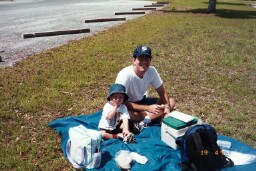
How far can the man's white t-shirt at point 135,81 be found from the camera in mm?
5859

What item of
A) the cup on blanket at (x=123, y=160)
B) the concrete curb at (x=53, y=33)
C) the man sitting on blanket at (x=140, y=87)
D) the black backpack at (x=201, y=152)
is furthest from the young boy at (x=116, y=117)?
the concrete curb at (x=53, y=33)

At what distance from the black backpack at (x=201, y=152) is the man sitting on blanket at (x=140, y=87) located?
1.51m

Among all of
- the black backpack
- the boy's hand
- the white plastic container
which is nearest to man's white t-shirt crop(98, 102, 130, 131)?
the boy's hand

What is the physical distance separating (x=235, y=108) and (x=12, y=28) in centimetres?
1364

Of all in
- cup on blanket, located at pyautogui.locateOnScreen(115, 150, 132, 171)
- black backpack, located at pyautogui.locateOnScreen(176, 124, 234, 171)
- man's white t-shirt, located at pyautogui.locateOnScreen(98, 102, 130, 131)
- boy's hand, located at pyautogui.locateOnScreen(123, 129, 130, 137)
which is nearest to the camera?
black backpack, located at pyautogui.locateOnScreen(176, 124, 234, 171)

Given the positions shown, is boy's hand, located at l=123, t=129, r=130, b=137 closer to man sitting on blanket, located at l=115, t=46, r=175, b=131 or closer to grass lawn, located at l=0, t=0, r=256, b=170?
man sitting on blanket, located at l=115, t=46, r=175, b=131

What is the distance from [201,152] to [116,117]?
6.00 feet

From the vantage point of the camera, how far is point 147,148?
5.29 meters

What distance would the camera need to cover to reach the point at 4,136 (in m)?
5.76

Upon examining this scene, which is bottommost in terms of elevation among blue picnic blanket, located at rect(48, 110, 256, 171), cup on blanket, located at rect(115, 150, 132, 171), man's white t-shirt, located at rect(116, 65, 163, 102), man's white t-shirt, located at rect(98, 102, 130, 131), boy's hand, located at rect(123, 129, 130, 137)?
blue picnic blanket, located at rect(48, 110, 256, 171)

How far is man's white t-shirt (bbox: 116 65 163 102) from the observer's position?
5.86m

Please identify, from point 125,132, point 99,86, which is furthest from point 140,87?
point 99,86

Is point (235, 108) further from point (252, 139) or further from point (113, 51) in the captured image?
point (113, 51)

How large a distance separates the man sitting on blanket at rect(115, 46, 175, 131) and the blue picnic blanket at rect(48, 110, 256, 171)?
244 mm
